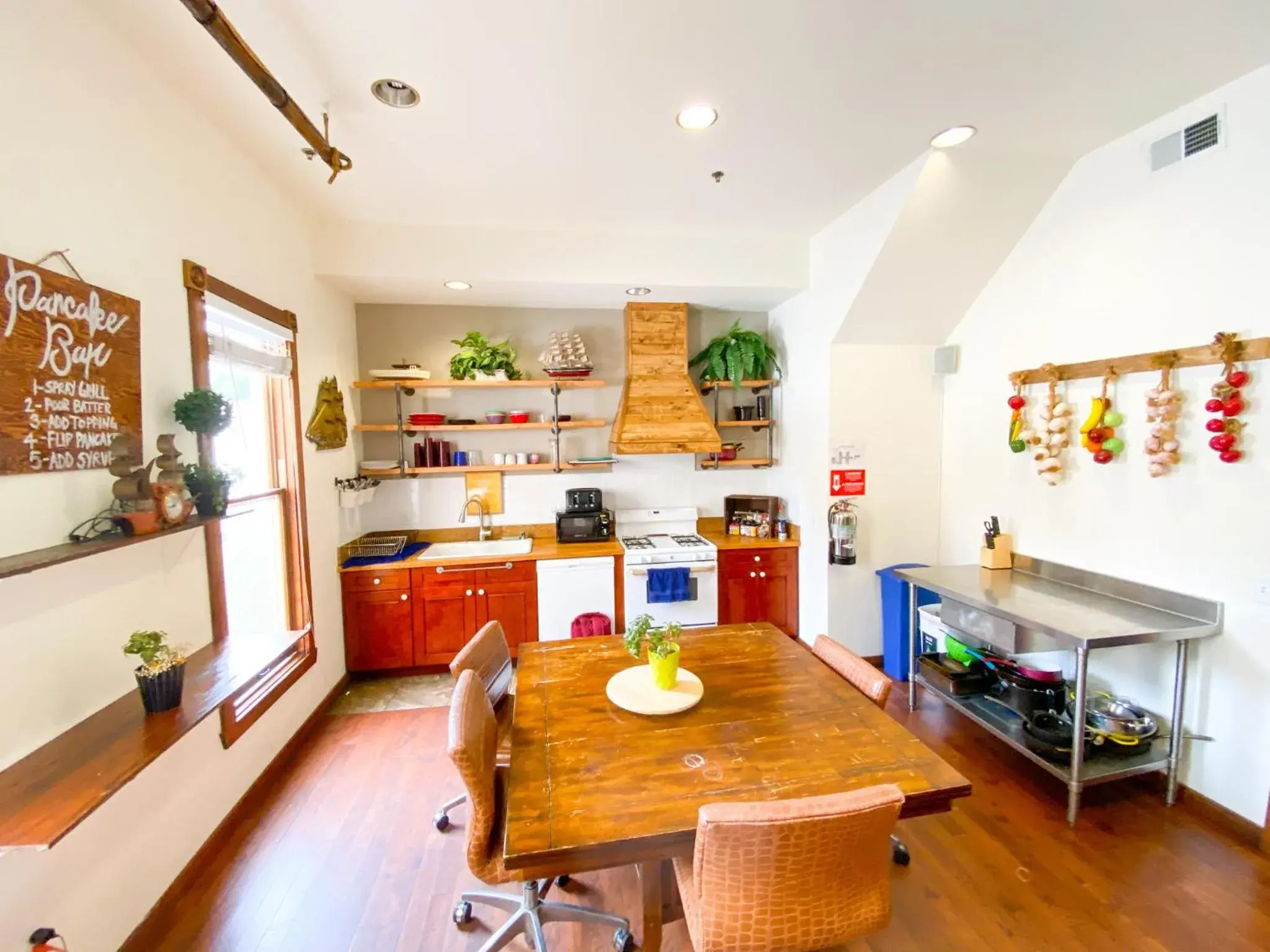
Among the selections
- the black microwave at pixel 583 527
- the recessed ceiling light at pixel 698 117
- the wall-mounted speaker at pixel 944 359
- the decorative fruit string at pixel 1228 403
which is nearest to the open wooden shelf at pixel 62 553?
the recessed ceiling light at pixel 698 117

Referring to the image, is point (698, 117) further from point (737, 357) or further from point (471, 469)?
point (471, 469)

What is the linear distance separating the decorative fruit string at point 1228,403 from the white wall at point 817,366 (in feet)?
4.69

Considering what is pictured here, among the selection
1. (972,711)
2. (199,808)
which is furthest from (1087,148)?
(199,808)

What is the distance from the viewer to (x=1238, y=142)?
197cm

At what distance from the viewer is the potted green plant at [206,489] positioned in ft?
5.91

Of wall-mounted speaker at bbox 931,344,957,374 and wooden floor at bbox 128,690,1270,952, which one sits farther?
wall-mounted speaker at bbox 931,344,957,374

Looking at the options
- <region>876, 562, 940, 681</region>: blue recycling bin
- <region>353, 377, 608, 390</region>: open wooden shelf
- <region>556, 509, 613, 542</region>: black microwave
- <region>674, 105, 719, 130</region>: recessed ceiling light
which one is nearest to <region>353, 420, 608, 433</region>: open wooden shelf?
<region>353, 377, 608, 390</region>: open wooden shelf

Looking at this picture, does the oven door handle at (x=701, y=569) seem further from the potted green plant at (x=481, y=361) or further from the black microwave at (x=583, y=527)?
the potted green plant at (x=481, y=361)

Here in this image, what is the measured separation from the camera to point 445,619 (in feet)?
11.6

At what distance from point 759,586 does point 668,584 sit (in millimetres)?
735

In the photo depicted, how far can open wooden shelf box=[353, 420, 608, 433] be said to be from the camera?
3672 mm

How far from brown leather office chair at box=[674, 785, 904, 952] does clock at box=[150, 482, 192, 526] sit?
5.84 ft

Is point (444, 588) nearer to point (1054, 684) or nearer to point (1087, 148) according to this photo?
point (1054, 684)

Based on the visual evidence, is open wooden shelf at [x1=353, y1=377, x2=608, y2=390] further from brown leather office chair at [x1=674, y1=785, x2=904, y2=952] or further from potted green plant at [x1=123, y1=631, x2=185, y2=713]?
brown leather office chair at [x1=674, y1=785, x2=904, y2=952]
